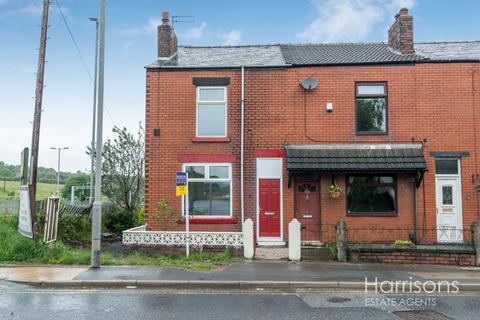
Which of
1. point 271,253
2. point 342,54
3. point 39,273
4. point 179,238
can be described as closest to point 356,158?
point 271,253

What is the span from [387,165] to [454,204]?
2877 millimetres

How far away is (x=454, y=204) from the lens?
47.6 feet

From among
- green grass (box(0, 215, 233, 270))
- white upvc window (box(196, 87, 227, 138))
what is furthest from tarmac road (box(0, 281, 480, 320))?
white upvc window (box(196, 87, 227, 138))

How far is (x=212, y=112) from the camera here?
603 inches

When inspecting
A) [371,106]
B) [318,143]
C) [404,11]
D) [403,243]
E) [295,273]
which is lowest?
[295,273]

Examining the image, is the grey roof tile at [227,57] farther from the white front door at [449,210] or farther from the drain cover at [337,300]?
the drain cover at [337,300]

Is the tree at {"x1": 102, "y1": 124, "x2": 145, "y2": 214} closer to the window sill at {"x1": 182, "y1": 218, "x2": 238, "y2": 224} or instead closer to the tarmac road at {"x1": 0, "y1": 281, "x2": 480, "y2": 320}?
the window sill at {"x1": 182, "y1": 218, "x2": 238, "y2": 224}

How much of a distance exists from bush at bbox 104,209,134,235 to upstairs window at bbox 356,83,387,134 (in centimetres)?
1226

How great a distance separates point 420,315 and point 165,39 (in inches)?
511

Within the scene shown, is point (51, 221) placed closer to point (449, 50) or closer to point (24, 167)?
point (24, 167)

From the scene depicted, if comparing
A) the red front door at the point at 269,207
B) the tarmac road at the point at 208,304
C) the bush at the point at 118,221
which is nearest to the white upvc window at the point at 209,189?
the red front door at the point at 269,207

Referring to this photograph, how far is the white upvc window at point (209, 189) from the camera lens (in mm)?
14891

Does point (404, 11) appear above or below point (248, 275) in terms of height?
above

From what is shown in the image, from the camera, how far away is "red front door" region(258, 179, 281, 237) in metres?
14.7
